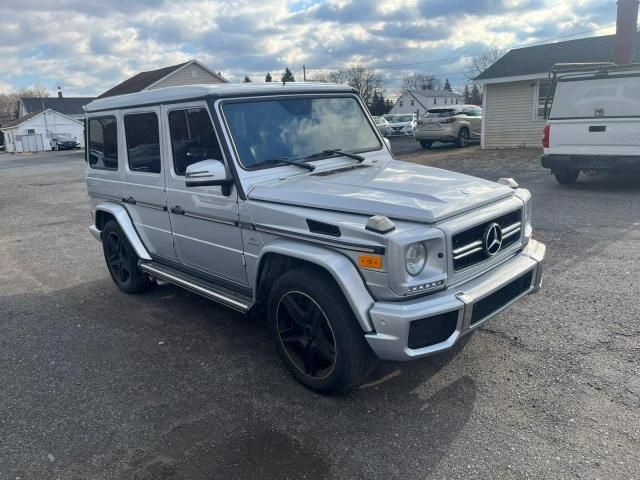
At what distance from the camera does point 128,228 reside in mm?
5398

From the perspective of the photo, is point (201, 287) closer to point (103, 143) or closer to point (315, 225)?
point (315, 225)

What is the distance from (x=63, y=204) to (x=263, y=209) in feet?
36.4

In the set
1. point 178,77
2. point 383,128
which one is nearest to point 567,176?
point 383,128

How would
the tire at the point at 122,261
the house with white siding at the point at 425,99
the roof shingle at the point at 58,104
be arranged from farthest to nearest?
the house with white siding at the point at 425,99 → the roof shingle at the point at 58,104 → the tire at the point at 122,261

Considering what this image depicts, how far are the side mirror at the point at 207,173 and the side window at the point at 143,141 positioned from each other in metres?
1.14

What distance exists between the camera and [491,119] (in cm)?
1984

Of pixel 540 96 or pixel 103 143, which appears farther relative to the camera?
pixel 540 96

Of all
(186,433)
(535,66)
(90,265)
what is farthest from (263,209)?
(535,66)

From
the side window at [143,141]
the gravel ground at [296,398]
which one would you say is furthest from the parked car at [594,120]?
the side window at [143,141]

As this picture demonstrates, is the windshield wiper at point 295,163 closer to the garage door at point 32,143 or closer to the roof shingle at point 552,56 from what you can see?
the roof shingle at point 552,56

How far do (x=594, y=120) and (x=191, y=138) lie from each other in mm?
8344

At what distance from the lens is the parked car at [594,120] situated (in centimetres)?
947

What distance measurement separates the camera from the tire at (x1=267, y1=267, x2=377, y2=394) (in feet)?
10.6

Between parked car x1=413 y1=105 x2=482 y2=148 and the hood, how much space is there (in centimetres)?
1750
